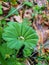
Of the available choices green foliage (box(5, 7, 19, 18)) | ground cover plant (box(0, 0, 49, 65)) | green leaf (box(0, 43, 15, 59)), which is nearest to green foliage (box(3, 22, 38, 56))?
ground cover plant (box(0, 0, 49, 65))

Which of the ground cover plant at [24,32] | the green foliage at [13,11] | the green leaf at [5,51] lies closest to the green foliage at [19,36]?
the ground cover plant at [24,32]

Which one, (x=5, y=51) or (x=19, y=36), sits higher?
(x=19, y=36)

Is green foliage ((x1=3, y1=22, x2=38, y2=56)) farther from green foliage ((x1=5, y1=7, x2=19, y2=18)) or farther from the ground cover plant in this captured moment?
green foliage ((x1=5, y1=7, x2=19, y2=18))

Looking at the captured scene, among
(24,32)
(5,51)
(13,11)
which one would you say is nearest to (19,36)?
(24,32)

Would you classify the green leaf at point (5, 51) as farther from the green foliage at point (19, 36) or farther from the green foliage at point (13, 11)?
the green foliage at point (13, 11)

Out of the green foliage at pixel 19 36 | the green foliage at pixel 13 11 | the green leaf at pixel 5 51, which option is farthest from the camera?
the green foliage at pixel 13 11

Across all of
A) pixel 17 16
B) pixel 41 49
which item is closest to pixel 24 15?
pixel 17 16

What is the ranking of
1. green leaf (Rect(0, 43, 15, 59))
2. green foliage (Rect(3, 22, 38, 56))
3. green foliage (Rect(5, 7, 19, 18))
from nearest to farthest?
green foliage (Rect(3, 22, 38, 56)), green leaf (Rect(0, 43, 15, 59)), green foliage (Rect(5, 7, 19, 18))

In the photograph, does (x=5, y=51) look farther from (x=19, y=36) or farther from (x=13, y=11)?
(x=13, y=11)
